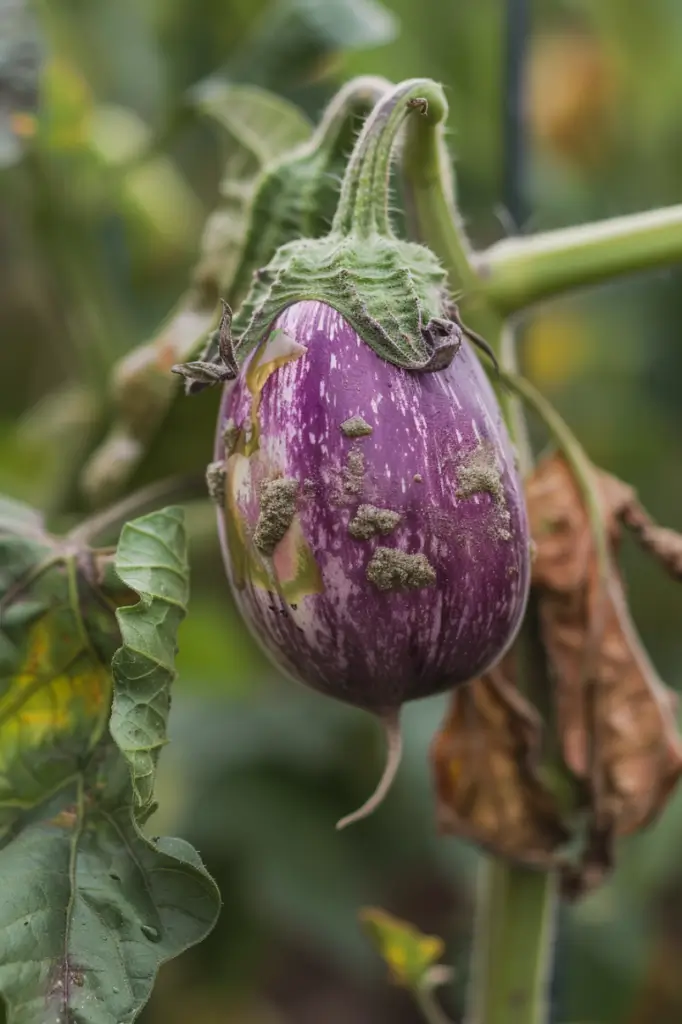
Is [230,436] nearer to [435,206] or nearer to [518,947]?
[435,206]

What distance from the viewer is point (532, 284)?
82 centimetres

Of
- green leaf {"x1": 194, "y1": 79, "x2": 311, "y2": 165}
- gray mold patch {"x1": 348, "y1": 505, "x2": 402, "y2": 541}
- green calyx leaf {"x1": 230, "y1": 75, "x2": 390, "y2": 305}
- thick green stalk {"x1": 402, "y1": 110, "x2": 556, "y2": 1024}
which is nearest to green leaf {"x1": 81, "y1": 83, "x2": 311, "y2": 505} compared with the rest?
green leaf {"x1": 194, "y1": 79, "x2": 311, "y2": 165}

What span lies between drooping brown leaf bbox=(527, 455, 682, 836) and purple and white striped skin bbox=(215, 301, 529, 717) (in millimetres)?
191

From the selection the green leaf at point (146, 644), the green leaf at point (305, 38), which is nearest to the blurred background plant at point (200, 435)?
the green leaf at point (305, 38)

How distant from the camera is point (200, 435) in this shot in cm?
110

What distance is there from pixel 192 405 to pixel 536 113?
59.0 inches

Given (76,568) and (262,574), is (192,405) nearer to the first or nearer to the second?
(76,568)

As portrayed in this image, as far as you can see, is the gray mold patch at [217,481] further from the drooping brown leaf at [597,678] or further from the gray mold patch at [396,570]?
the drooping brown leaf at [597,678]

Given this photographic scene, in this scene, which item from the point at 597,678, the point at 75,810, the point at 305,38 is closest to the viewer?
the point at 75,810

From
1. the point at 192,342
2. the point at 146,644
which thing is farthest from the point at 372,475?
the point at 192,342

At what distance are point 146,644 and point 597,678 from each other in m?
0.34

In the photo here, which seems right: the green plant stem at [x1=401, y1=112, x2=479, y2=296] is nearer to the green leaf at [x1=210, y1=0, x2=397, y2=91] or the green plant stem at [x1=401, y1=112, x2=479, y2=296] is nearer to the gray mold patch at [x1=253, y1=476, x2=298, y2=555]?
the gray mold patch at [x1=253, y1=476, x2=298, y2=555]

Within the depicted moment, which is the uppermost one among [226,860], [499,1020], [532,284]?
Result: [532,284]

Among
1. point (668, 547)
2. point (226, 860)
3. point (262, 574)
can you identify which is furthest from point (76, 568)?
point (226, 860)
